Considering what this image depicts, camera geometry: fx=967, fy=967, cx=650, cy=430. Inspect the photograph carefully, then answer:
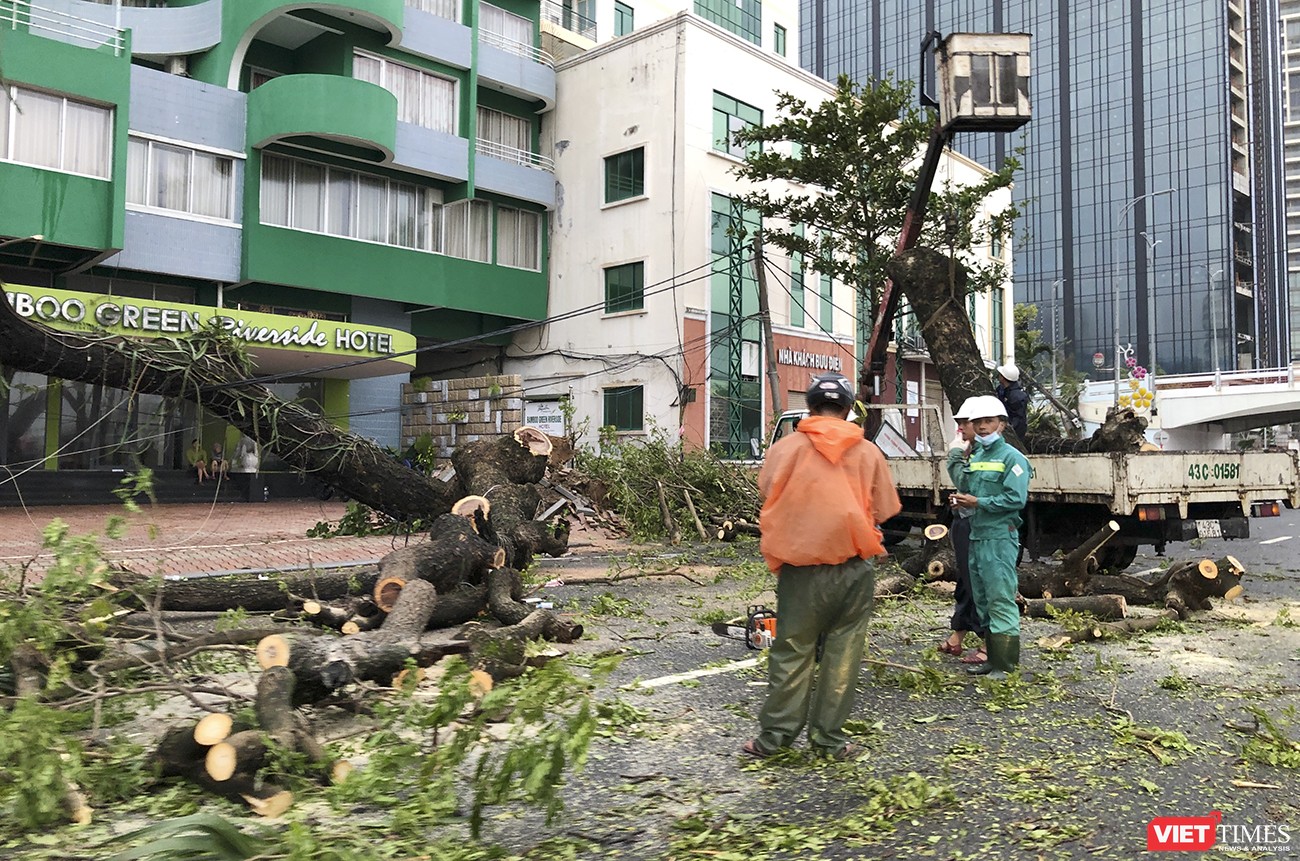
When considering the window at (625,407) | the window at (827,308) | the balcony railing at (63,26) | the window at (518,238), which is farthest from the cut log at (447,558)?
the window at (827,308)

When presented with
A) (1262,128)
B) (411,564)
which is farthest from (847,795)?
(1262,128)

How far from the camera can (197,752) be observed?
3.89 metres

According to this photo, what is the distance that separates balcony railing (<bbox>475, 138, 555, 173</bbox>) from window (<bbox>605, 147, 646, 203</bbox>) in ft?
6.90

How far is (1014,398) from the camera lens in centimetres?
1082

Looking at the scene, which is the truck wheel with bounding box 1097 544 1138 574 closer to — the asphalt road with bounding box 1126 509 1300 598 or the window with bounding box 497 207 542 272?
the asphalt road with bounding box 1126 509 1300 598

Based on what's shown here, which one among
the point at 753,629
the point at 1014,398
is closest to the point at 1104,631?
the point at 753,629

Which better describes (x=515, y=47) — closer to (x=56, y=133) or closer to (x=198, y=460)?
(x=56, y=133)

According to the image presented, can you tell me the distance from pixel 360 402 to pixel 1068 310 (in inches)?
3069

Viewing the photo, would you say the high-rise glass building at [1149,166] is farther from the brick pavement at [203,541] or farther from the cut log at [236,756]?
the cut log at [236,756]

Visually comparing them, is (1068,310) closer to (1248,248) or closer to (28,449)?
(1248,248)

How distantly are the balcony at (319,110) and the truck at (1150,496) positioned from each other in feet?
56.4

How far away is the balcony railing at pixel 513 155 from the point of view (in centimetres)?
2628

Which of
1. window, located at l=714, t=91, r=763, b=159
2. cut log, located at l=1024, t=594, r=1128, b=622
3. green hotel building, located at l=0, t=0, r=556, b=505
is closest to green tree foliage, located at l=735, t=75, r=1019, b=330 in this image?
window, located at l=714, t=91, r=763, b=159

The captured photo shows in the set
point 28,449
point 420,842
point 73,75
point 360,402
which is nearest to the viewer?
point 420,842
